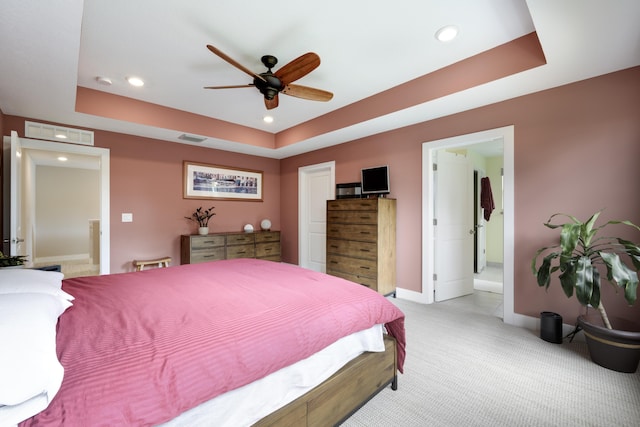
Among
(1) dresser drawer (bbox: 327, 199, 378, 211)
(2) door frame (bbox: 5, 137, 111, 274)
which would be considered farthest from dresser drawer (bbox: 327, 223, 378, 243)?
(2) door frame (bbox: 5, 137, 111, 274)

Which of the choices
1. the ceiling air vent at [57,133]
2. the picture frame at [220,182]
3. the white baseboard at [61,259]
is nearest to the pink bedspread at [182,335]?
the ceiling air vent at [57,133]

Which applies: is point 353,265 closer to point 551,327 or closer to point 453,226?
point 453,226

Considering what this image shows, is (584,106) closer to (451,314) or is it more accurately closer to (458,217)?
(458,217)

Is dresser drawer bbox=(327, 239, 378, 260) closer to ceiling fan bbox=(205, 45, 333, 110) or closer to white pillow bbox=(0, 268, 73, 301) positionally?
ceiling fan bbox=(205, 45, 333, 110)

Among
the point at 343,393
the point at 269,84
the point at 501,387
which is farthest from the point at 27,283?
the point at 501,387

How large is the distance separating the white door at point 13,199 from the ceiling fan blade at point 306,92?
2778 mm

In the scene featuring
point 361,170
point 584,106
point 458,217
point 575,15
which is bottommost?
point 458,217

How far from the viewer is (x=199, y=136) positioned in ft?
13.6

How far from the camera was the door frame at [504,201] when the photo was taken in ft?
9.44

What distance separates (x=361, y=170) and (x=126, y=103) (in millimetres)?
3295

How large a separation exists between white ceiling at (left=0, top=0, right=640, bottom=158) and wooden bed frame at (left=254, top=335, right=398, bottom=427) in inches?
93.4

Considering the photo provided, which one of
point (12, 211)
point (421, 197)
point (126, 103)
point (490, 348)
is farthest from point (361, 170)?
point (12, 211)

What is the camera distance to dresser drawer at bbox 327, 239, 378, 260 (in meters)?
3.70

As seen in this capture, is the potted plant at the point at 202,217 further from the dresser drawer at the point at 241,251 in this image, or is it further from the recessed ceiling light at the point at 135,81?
the recessed ceiling light at the point at 135,81
